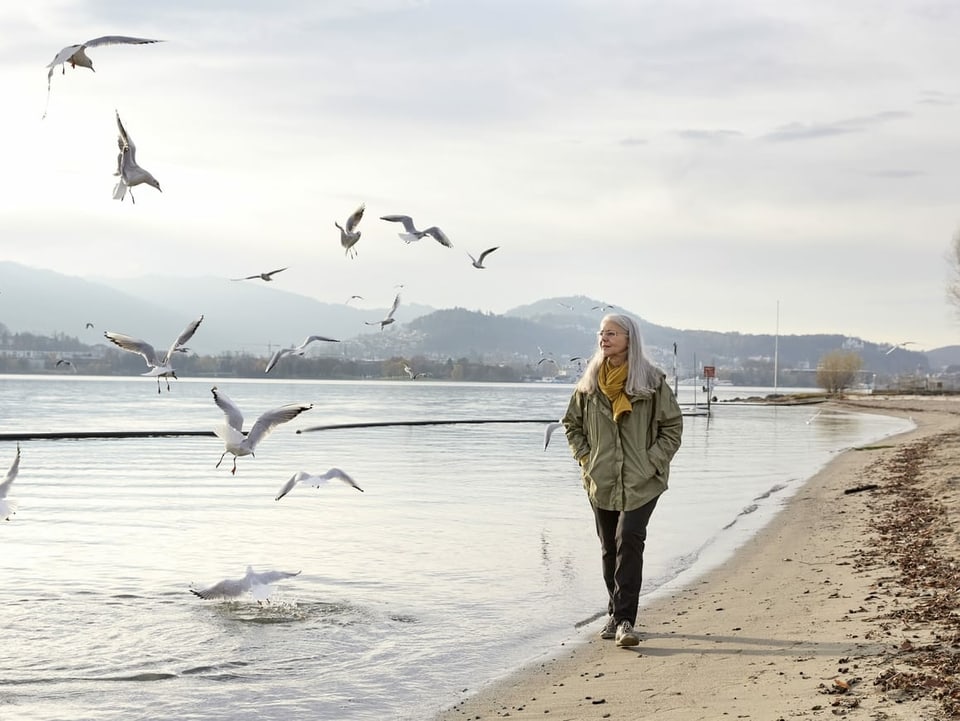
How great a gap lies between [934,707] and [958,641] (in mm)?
1716

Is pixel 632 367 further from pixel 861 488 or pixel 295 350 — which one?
pixel 861 488

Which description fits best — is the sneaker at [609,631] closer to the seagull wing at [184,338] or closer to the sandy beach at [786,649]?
the sandy beach at [786,649]

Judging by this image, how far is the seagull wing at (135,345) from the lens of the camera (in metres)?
9.60

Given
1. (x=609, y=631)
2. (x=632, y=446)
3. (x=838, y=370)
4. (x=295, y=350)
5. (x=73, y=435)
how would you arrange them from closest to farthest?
(x=632, y=446), (x=609, y=631), (x=295, y=350), (x=73, y=435), (x=838, y=370)

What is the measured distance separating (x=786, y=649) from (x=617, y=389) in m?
2.26

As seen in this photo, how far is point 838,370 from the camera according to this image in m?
149

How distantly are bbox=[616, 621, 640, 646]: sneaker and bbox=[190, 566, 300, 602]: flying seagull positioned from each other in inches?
138

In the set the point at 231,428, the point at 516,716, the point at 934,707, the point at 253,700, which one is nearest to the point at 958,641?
the point at 934,707

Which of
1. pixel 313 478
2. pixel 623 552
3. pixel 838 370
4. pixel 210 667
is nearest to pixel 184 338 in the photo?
pixel 313 478

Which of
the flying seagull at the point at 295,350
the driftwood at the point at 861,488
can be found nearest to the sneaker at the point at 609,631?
the flying seagull at the point at 295,350

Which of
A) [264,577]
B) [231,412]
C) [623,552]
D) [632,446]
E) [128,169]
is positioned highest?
[128,169]

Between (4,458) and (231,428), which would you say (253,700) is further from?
(4,458)

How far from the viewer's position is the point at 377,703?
8148 millimetres

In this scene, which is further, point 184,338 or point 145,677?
point 184,338
